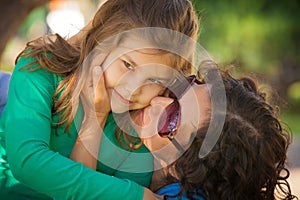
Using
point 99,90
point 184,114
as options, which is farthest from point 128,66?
point 184,114

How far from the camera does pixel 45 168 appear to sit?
230cm

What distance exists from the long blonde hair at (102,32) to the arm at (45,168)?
174mm

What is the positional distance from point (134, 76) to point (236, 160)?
0.48 metres

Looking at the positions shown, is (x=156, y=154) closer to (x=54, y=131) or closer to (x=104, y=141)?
(x=104, y=141)

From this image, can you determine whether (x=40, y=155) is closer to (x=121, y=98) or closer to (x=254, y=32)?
(x=121, y=98)

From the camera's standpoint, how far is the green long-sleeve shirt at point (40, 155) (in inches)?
91.0

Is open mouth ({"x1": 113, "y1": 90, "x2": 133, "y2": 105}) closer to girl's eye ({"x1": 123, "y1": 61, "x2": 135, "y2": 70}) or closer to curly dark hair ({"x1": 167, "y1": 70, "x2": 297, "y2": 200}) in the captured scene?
girl's eye ({"x1": 123, "y1": 61, "x2": 135, "y2": 70})

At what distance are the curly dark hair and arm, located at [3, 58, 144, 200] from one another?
21 cm

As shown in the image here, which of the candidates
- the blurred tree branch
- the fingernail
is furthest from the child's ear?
the blurred tree branch

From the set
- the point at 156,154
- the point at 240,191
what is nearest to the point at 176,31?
the point at 156,154

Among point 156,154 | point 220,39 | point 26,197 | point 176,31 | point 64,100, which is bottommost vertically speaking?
point 220,39

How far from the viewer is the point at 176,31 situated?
2.61m

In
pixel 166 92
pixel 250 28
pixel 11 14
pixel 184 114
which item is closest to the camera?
pixel 184 114

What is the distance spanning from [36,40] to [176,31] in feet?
1.92
